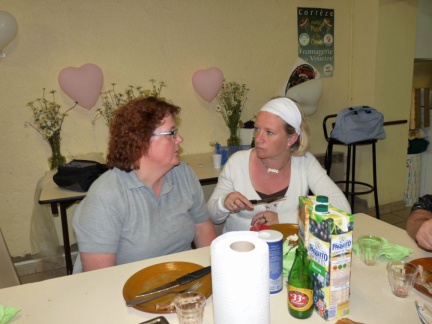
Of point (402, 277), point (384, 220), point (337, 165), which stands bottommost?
point (384, 220)

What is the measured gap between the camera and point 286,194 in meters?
1.80

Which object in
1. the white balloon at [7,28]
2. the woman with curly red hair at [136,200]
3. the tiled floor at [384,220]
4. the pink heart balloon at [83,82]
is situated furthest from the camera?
the tiled floor at [384,220]

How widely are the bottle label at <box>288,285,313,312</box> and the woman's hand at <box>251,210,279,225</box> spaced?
71 centimetres

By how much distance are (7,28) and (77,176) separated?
1.21 meters

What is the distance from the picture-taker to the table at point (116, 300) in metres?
0.96


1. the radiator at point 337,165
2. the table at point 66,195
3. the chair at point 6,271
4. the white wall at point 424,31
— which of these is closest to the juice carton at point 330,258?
the chair at point 6,271

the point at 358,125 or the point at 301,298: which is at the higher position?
the point at 358,125

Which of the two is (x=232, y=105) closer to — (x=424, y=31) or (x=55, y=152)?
(x=55, y=152)

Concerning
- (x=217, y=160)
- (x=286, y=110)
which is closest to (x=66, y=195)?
(x=217, y=160)

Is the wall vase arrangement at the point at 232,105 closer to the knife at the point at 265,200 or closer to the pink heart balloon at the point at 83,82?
the pink heart balloon at the point at 83,82

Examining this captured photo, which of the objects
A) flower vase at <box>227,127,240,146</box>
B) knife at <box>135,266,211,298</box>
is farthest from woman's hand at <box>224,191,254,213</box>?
flower vase at <box>227,127,240,146</box>

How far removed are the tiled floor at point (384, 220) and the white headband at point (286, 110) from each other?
2.32m

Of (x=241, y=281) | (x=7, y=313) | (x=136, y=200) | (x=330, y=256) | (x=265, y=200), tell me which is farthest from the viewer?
(x=265, y=200)

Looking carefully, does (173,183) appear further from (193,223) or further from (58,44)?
(58,44)
